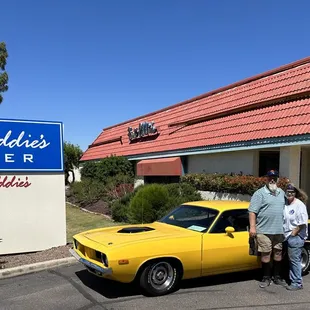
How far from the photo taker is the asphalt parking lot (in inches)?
193

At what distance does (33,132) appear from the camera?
866cm

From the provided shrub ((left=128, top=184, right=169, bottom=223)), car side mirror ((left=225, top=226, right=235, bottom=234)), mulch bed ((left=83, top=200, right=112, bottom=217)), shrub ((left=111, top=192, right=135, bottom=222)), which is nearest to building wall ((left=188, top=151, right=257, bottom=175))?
shrub ((left=128, top=184, right=169, bottom=223))

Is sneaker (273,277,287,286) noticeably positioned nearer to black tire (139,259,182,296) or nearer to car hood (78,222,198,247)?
car hood (78,222,198,247)

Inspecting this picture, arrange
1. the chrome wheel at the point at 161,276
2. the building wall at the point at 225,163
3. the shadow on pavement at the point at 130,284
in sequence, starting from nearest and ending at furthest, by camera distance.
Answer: the chrome wheel at the point at 161,276 → the shadow on pavement at the point at 130,284 → the building wall at the point at 225,163

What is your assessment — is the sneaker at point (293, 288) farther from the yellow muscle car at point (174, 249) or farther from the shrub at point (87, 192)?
the shrub at point (87, 192)

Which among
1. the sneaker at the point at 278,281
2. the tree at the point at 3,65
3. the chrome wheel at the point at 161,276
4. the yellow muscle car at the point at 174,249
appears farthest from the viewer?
the tree at the point at 3,65

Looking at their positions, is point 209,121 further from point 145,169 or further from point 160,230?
point 160,230

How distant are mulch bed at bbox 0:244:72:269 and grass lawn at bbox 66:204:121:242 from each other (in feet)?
5.02

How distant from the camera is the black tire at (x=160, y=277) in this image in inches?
201

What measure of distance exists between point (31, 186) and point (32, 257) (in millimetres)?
1655

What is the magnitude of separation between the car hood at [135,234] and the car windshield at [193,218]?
0.16 meters

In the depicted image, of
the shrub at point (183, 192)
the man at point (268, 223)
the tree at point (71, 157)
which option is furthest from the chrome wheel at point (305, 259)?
the tree at point (71, 157)

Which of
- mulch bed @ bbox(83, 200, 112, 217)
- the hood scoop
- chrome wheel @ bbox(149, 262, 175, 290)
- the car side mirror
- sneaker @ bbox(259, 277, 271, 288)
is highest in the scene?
the car side mirror

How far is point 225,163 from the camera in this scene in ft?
47.5
